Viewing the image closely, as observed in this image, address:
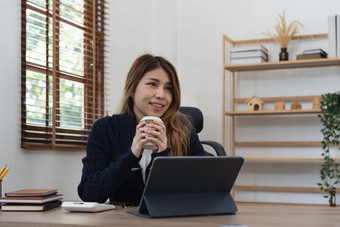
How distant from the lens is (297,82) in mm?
4395

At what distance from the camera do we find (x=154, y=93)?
1831mm

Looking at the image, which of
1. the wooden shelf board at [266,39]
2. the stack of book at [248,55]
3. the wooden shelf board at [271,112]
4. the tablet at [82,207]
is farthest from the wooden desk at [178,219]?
the wooden shelf board at [266,39]

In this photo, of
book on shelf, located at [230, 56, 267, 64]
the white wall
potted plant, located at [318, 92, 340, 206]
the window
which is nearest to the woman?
the window

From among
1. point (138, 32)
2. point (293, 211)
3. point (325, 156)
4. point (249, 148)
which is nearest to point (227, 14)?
point (138, 32)

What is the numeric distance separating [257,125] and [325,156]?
66 centimetres

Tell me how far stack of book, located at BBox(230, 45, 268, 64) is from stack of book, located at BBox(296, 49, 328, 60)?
12.3 inches

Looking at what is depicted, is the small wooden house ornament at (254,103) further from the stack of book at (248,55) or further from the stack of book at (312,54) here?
the stack of book at (312,54)

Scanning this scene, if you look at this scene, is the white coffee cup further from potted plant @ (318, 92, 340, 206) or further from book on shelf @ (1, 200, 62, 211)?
potted plant @ (318, 92, 340, 206)

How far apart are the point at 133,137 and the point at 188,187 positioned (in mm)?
622

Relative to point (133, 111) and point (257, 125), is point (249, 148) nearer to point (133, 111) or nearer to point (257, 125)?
point (257, 125)

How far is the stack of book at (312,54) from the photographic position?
405cm

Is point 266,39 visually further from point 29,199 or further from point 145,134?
point 29,199

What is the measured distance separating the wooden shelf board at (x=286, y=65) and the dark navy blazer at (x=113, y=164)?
7.65 feet

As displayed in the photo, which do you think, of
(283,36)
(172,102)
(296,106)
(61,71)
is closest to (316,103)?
(296,106)
